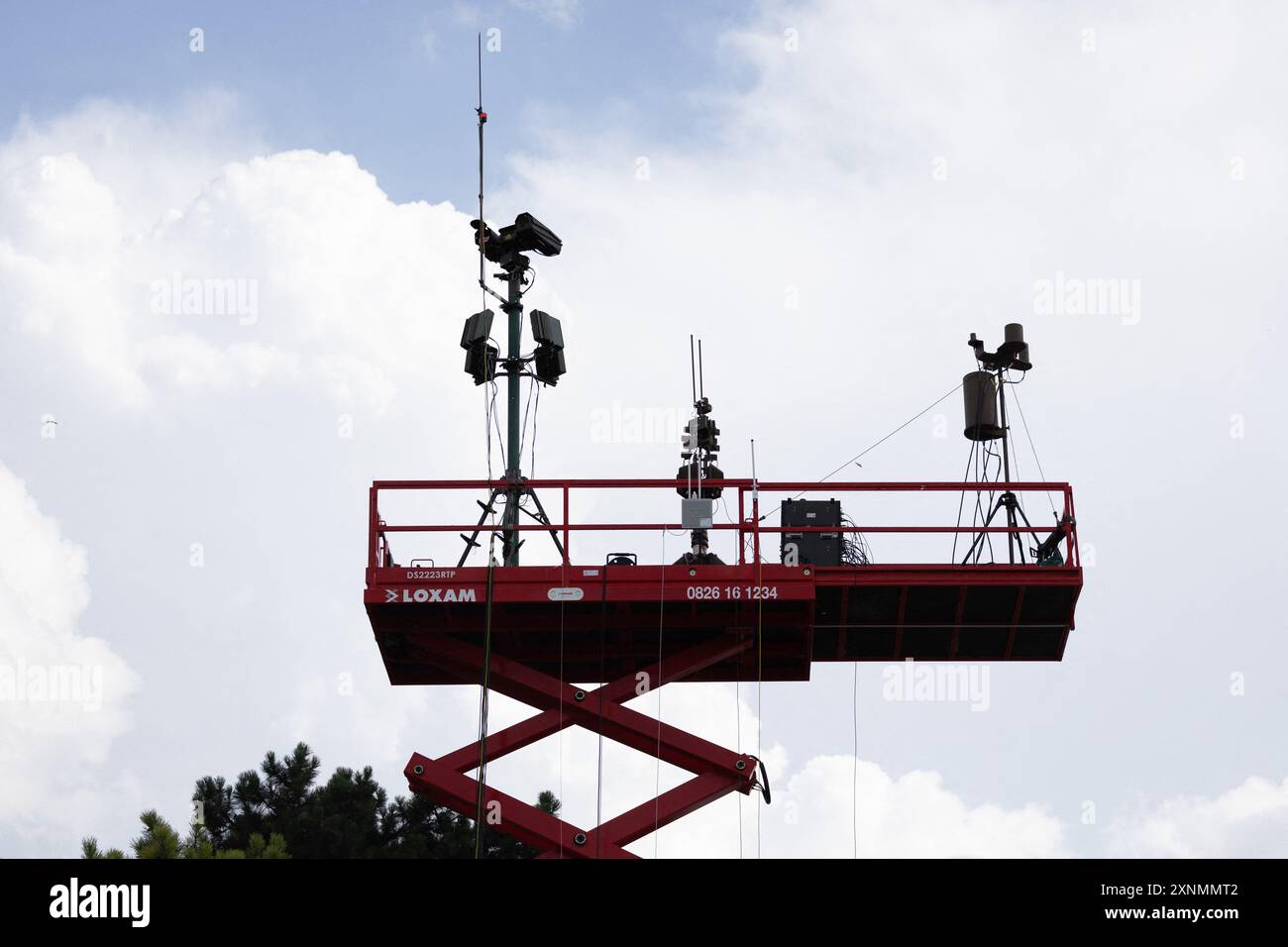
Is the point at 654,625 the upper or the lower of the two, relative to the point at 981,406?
lower

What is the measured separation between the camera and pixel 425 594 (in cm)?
2372

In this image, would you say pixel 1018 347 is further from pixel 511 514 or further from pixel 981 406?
pixel 511 514

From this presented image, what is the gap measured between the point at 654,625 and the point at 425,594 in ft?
9.85

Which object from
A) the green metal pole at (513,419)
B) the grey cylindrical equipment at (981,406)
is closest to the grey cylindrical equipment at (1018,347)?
the grey cylindrical equipment at (981,406)

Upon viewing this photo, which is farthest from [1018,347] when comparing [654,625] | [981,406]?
[654,625]

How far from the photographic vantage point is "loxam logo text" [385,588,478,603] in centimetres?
2370

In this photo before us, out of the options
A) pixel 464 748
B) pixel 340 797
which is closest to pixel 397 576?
pixel 464 748

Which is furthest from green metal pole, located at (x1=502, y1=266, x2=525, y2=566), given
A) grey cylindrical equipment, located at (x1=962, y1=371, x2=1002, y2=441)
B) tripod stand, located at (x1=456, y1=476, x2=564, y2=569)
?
grey cylindrical equipment, located at (x1=962, y1=371, x2=1002, y2=441)

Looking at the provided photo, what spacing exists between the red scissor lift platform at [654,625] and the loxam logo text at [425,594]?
0.04 feet
